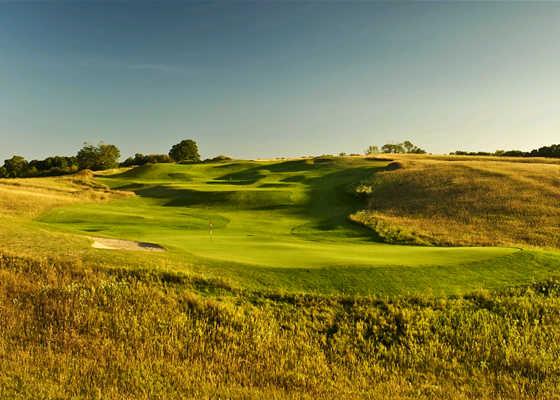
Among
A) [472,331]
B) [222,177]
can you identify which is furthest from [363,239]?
[222,177]

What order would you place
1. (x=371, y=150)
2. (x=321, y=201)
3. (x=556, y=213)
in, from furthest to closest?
1. (x=371, y=150)
2. (x=321, y=201)
3. (x=556, y=213)

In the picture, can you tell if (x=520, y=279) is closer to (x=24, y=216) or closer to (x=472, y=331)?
(x=472, y=331)

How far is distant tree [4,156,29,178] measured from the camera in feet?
364

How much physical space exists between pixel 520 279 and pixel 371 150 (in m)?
139

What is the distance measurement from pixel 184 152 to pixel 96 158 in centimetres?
2725

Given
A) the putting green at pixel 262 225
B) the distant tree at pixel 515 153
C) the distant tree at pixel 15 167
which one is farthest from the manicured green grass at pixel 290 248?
the distant tree at pixel 15 167

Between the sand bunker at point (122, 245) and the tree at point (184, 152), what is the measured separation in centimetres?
11250

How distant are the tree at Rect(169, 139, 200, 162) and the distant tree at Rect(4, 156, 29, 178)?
141ft

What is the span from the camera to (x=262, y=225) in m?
28.5

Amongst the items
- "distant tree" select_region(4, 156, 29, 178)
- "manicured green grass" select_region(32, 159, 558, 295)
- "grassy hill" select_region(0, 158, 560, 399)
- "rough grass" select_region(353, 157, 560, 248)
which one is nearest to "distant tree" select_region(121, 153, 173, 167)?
"distant tree" select_region(4, 156, 29, 178)

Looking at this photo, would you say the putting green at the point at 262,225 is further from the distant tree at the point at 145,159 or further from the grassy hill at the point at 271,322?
the distant tree at the point at 145,159

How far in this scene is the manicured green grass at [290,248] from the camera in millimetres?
11578

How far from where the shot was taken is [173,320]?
940cm

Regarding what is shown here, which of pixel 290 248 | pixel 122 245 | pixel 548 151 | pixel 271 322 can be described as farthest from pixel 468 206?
pixel 548 151
